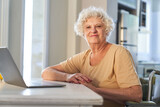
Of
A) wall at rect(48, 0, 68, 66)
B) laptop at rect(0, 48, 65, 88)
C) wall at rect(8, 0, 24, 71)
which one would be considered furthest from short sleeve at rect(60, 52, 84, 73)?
wall at rect(48, 0, 68, 66)

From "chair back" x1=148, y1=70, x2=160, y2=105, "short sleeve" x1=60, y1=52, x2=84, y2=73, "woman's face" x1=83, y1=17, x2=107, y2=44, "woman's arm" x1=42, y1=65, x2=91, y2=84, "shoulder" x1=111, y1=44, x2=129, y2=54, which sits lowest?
"chair back" x1=148, y1=70, x2=160, y2=105

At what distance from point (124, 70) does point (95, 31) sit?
1.53 feet

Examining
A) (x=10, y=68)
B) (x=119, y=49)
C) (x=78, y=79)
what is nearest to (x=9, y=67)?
(x=10, y=68)

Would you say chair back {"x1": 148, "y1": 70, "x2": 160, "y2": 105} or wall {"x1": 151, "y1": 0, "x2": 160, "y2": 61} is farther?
wall {"x1": 151, "y1": 0, "x2": 160, "y2": 61}

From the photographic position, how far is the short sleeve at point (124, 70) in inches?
54.5

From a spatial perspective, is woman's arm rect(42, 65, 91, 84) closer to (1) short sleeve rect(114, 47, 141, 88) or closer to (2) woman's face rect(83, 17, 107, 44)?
(1) short sleeve rect(114, 47, 141, 88)

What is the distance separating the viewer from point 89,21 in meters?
1.79

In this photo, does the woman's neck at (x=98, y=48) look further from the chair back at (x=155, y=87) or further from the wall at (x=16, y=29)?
the wall at (x=16, y=29)

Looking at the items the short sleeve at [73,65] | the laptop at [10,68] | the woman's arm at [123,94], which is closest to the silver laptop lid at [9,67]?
the laptop at [10,68]

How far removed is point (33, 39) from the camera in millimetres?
3242

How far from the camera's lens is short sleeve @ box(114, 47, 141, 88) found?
138cm

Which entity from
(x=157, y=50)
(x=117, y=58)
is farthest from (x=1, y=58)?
(x=157, y=50)

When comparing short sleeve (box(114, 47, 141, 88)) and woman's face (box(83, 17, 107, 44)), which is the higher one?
woman's face (box(83, 17, 107, 44))

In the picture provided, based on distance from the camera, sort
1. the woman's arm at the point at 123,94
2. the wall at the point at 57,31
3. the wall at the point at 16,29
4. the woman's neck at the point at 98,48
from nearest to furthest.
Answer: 1. the woman's arm at the point at 123,94
2. the woman's neck at the point at 98,48
3. the wall at the point at 16,29
4. the wall at the point at 57,31
